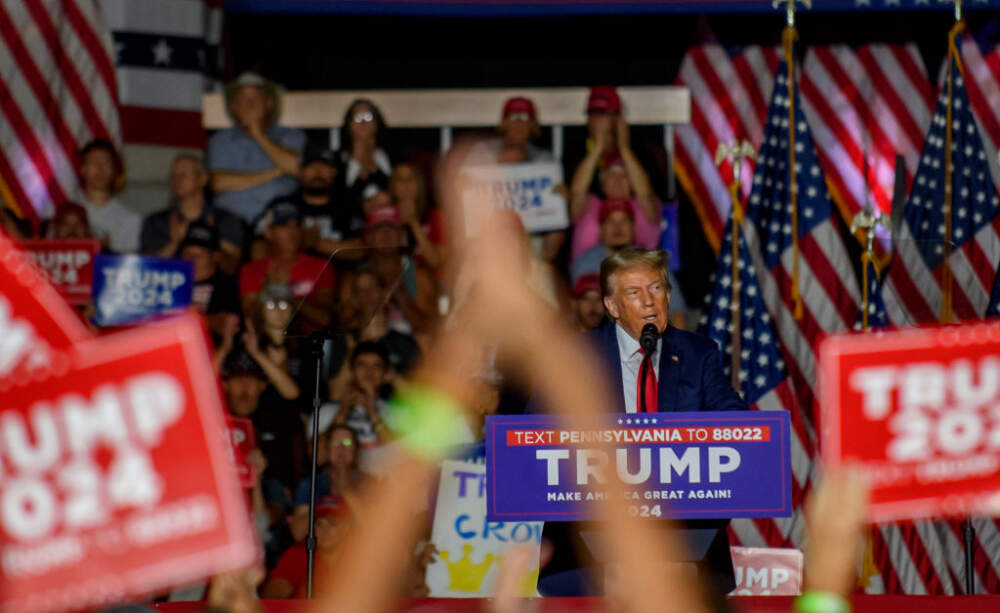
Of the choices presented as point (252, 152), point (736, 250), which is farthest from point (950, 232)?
point (252, 152)

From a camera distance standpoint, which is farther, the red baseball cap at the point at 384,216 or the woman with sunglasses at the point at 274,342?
the red baseball cap at the point at 384,216

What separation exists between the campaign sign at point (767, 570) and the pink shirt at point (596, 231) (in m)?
1.84

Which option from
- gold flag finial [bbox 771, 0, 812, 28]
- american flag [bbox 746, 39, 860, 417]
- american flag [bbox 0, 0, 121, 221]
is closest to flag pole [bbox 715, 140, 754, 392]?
american flag [bbox 746, 39, 860, 417]

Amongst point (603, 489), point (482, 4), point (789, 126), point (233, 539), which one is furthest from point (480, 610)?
point (482, 4)

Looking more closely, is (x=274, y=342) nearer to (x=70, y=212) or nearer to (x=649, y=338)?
(x=70, y=212)

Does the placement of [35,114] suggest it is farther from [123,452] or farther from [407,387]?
[123,452]

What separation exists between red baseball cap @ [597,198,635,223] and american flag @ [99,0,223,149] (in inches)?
109

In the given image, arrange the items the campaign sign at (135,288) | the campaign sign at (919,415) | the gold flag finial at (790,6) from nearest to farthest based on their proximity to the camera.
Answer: the campaign sign at (919,415) < the campaign sign at (135,288) < the gold flag finial at (790,6)

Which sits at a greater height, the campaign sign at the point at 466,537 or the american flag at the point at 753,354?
the american flag at the point at 753,354

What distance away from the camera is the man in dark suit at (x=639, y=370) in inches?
164

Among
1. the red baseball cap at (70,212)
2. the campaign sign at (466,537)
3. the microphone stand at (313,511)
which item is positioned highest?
the red baseball cap at (70,212)

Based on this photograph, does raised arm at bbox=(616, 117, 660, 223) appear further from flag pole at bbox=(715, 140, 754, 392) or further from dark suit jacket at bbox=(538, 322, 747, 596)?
dark suit jacket at bbox=(538, 322, 747, 596)

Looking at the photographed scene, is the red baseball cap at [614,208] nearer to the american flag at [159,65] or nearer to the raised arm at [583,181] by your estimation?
the raised arm at [583,181]

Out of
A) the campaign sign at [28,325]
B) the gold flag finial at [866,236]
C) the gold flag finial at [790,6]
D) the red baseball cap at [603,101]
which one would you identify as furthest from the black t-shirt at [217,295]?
the campaign sign at [28,325]
